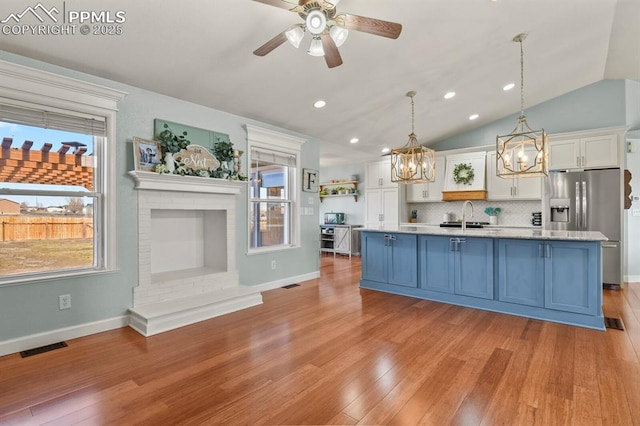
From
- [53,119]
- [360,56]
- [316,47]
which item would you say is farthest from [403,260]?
[53,119]

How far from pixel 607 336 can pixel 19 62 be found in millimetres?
5819

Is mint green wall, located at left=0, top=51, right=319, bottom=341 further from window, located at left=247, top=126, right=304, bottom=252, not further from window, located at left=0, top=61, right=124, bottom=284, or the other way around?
window, located at left=247, top=126, right=304, bottom=252

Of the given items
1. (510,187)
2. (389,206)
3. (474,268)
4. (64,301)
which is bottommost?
(64,301)

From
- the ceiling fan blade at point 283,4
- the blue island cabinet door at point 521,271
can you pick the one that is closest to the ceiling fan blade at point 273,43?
the ceiling fan blade at point 283,4

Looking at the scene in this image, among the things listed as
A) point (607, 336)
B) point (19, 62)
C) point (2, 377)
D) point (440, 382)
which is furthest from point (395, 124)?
point (2, 377)

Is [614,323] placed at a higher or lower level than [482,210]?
lower

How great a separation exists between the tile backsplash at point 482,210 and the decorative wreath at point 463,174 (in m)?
0.55

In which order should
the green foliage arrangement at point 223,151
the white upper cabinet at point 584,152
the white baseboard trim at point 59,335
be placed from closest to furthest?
the white baseboard trim at point 59,335, the green foliage arrangement at point 223,151, the white upper cabinet at point 584,152

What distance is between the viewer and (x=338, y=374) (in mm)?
2344

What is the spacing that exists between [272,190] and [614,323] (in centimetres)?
460

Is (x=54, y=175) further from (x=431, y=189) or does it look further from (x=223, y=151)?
(x=431, y=189)

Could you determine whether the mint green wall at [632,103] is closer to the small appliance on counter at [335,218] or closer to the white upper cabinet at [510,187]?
the white upper cabinet at [510,187]

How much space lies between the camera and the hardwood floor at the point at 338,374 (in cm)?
189

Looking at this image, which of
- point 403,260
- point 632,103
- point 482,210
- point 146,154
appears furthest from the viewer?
point 482,210
